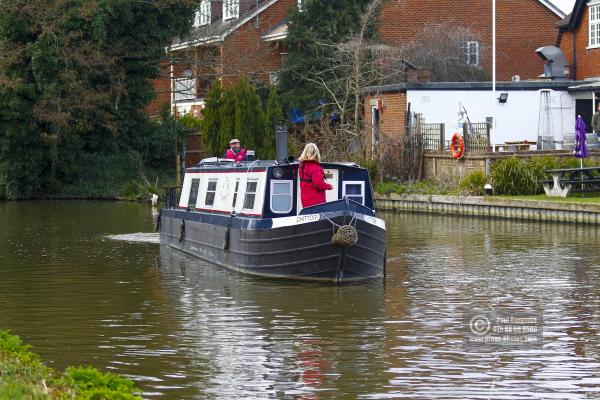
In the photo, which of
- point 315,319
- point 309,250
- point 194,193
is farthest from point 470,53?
point 315,319

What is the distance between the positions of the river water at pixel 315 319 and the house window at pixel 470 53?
90.2ft

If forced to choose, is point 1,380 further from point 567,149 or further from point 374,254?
point 567,149

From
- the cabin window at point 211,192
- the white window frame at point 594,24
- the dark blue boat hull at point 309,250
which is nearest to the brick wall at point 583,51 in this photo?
the white window frame at point 594,24

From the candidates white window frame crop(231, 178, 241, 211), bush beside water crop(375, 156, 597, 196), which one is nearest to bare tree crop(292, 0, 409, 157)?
bush beside water crop(375, 156, 597, 196)

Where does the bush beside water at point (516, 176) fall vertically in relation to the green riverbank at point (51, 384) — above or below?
above

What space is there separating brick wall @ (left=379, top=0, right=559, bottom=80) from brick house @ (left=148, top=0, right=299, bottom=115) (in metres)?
5.11

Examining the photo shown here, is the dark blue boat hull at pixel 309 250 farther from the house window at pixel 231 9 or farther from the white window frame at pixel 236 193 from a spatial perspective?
the house window at pixel 231 9

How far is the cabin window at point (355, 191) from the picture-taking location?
22.6 m

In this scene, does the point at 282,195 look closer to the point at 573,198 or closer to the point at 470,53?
the point at 573,198

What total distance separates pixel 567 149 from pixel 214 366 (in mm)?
28882

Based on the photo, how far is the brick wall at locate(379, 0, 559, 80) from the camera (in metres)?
57.8

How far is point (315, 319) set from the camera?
1753 cm

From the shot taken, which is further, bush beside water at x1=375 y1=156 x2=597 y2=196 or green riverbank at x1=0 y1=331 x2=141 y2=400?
bush beside water at x1=375 y1=156 x2=597 y2=196

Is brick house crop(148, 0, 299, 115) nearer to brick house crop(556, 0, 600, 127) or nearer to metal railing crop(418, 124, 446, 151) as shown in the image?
metal railing crop(418, 124, 446, 151)
